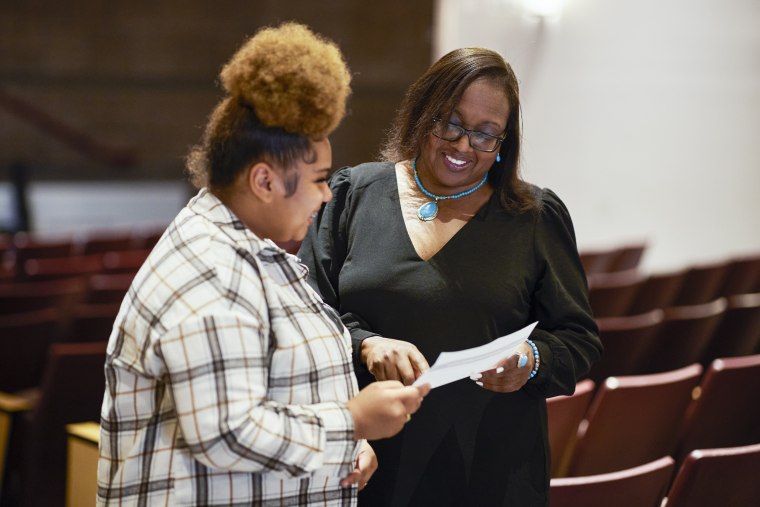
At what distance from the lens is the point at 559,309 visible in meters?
1.81

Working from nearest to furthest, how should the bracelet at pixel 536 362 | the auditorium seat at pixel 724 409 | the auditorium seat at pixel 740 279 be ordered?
the bracelet at pixel 536 362 → the auditorium seat at pixel 724 409 → the auditorium seat at pixel 740 279

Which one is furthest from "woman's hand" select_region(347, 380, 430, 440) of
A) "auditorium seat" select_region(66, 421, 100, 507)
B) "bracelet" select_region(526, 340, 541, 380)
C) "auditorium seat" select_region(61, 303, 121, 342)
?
"auditorium seat" select_region(61, 303, 121, 342)

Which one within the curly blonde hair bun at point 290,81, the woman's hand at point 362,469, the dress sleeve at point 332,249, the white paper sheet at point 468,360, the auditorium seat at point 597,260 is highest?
the curly blonde hair bun at point 290,81

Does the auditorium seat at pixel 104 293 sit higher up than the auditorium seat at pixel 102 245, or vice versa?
the auditorium seat at pixel 104 293

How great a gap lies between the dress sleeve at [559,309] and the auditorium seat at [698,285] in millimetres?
3361

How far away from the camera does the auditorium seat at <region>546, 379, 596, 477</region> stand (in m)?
2.49

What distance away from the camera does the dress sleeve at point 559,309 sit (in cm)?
179

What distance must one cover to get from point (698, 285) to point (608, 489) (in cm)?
338

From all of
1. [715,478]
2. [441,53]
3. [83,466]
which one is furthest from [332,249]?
[441,53]

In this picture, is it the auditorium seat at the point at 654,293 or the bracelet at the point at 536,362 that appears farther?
the auditorium seat at the point at 654,293

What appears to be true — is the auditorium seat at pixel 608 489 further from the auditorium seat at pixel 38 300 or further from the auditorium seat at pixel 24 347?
the auditorium seat at pixel 38 300

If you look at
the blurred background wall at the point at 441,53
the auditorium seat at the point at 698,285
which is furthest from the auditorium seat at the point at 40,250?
the auditorium seat at the point at 698,285

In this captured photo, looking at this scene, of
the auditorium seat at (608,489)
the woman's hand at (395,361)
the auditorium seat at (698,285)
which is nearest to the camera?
the woman's hand at (395,361)

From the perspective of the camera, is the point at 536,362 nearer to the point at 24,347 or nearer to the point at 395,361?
the point at 395,361
